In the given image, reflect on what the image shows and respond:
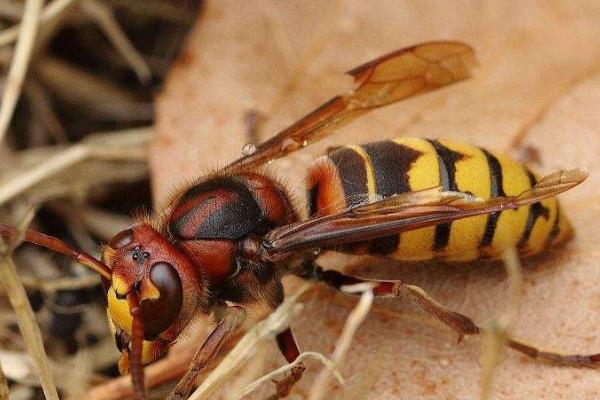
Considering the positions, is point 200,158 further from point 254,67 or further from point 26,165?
point 26,165

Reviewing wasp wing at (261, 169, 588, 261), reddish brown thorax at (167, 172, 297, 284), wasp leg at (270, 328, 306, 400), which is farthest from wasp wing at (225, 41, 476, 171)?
wasp leg at (270, 328, 306, 400)

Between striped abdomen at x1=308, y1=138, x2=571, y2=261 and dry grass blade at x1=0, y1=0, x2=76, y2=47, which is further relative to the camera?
dry grass blade at x1=0, y1=0, x2=76, y2=47

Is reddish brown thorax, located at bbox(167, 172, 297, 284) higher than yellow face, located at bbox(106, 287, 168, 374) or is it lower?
higher

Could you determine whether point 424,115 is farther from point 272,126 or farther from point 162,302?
point 162,302

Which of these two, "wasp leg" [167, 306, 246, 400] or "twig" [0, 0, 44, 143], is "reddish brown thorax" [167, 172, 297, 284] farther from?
"twig" [0, 0, 44, 143]

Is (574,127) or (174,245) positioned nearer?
(174,245)

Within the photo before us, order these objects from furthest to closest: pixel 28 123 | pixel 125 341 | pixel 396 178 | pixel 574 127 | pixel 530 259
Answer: pixel 28 123 < pixel 574 127 < pixel 530 259 < pixel 396 178 < pixel 125 341

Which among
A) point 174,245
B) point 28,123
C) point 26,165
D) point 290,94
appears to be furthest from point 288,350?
point 28,123
